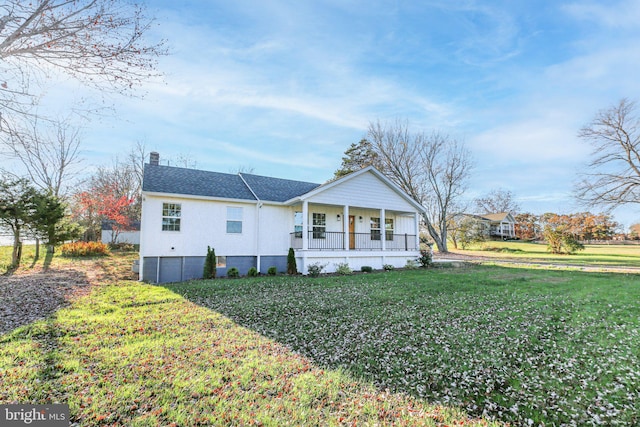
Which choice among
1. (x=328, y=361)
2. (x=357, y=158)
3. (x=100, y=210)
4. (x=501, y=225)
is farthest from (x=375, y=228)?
(x=501, y=225)

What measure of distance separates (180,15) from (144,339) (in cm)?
685

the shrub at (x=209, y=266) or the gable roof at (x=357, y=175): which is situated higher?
the gable roof at (x=357, y=175)

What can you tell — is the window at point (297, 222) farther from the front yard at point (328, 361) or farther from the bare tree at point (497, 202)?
the bare tree at point (497, 202)

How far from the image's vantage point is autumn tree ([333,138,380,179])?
97.9 ft

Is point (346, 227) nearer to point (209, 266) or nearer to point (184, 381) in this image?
point (209, 266)

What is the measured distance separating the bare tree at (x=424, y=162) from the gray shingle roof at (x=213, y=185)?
572 inches

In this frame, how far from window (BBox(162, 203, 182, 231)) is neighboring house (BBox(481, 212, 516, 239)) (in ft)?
163

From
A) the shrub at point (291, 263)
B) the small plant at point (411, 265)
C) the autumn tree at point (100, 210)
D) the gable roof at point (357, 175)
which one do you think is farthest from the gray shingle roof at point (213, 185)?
the autumn tree at point (100, 210)

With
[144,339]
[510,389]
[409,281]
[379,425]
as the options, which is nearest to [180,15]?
[144,339]

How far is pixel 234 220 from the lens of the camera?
13430 mm

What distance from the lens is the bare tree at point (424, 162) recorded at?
28312 millimetres

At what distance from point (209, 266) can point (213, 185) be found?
4.00 m

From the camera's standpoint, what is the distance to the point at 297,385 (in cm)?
350

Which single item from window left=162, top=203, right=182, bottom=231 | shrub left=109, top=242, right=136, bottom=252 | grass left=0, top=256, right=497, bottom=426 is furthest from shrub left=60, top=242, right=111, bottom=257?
grass left=0, top=256, right=497, bottom=426
